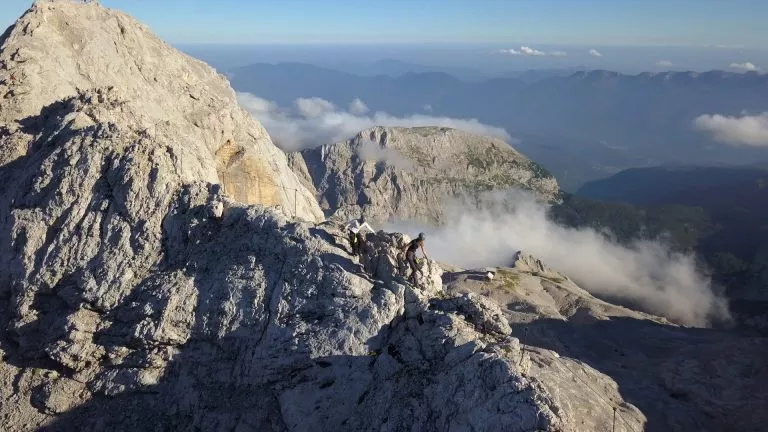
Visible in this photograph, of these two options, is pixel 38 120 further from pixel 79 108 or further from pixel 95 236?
pixel 95 236

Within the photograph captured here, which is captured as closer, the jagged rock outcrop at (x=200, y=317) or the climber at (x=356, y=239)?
the jagged rock outcrop at (x=200, y=317)

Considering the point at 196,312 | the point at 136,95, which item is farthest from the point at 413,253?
the point at 136,95

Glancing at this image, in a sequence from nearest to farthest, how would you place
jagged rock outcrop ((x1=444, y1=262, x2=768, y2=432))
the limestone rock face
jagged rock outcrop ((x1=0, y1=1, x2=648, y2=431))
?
1. jagged rock outcrop ((x1=0, y1=1, x2=648, y2=431))
2. the limestone rock face
3. jagged rock outcrop ((x1=444, y1=262, x2=768, y2=432))

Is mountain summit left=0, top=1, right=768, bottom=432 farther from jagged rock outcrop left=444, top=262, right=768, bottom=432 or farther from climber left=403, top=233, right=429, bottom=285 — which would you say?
jagged rock outcrop left=444, top=262, right=768, bottom=432

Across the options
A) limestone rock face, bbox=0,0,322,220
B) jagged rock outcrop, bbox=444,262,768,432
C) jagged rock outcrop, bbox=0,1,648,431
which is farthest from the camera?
jagged rock outcrop, bbox=444,262,768,432

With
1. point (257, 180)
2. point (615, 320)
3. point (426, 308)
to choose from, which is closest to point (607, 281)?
point (615, 320)

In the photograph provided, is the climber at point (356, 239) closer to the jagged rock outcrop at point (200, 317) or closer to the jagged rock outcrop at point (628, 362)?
the jagged rock outcrop at point (200, 317)

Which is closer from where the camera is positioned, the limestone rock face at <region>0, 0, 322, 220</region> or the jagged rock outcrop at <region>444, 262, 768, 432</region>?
the limestone rock face at <region>0, 0, 322, 220</region>

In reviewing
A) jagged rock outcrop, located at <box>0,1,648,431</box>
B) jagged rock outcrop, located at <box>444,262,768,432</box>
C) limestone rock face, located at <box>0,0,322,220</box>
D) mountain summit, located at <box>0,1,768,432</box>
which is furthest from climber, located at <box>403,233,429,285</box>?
limestone rock face, located at <box>0,0,322,220</box>

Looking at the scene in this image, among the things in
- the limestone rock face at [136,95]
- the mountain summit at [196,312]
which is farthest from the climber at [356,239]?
the limestone rock face at [136,95]
